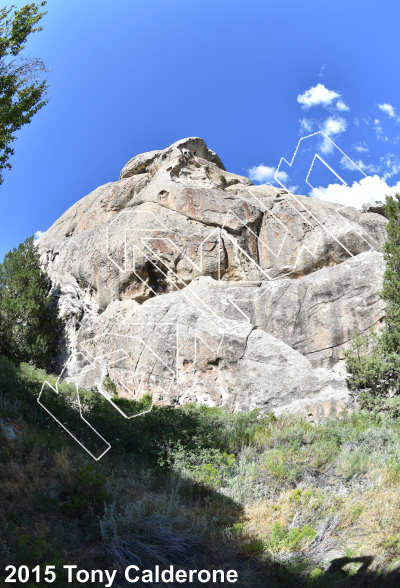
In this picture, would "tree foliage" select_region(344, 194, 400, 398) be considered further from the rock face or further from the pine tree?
the rock face

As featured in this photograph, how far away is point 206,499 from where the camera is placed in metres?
6.28

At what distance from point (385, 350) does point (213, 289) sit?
24.0ft

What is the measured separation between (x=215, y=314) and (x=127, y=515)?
1113 centimetres

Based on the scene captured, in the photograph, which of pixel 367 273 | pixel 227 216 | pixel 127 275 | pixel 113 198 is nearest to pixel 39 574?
pixel 367 273

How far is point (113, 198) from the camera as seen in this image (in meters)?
26.2

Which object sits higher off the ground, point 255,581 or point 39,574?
point 255,581

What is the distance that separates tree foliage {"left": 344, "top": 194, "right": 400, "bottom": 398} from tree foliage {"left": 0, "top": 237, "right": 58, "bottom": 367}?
49.2 feet

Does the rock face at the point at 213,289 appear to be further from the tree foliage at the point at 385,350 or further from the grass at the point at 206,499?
the grass at the point at 206,499

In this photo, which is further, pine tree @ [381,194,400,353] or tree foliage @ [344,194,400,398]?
pine tree @ [381,194,400,353]

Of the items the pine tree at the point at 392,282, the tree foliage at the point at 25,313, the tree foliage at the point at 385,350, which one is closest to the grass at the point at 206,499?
the tree foliage at the point at 385,350

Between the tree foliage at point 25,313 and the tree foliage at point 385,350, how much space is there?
49.2 ft

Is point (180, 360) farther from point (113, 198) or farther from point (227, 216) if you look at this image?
point (113, 198)

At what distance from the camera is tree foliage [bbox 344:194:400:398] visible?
12316 mm
